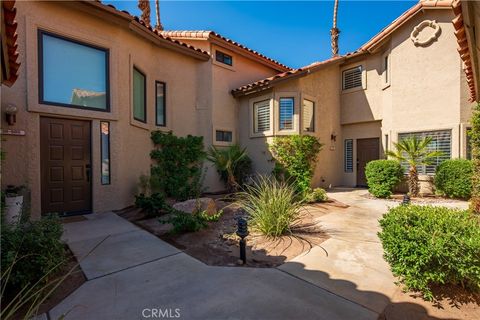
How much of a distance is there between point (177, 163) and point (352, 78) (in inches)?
395

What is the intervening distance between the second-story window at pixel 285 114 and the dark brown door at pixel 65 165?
7.22 meters

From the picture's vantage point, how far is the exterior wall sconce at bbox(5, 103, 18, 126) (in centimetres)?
562

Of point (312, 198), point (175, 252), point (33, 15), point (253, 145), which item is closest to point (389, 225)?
point (175, 252)

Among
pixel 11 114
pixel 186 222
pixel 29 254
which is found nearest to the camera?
pixel 29 254

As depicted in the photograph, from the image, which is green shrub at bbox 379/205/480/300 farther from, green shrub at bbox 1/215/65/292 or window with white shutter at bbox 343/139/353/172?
window with white shutter at bbox 343/139/353/172

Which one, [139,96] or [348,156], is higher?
[139,96]

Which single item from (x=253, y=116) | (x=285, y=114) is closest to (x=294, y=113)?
(x=285, y=114)

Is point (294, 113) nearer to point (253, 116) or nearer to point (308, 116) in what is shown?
point (308, 116)

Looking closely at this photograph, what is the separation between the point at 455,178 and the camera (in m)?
8.63

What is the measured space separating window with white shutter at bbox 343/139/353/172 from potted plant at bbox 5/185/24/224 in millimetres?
12876

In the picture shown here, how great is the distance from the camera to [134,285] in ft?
10.8

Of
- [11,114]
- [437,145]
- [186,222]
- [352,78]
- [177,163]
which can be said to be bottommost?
[186,222]

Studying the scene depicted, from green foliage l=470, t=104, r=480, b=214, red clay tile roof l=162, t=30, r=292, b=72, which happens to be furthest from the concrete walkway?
red clay tile roof l=162, t=30, r=292, b=72

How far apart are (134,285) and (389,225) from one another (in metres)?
3.68
